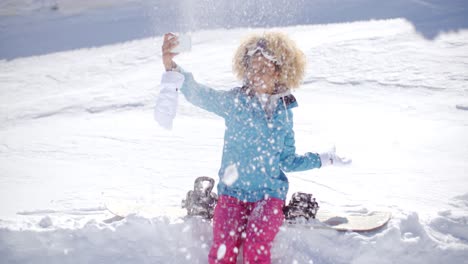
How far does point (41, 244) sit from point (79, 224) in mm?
258

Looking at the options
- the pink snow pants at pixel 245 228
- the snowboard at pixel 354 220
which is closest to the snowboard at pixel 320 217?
the snowboard at pixel 354 220

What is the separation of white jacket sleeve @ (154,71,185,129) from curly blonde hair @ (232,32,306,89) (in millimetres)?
417

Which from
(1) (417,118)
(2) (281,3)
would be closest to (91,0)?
(2) (281,3)

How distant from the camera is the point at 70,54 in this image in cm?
933

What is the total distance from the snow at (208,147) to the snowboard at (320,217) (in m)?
0.05

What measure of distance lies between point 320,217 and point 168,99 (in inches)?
50.3

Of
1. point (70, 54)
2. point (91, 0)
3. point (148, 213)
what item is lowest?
point (148, 213)

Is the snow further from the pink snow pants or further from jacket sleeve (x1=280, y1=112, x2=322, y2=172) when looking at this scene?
jacket sleeve (x1=280, y1=112, x2=322, y2=172)

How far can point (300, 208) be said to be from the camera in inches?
120

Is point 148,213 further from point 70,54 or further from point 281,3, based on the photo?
point 281,3

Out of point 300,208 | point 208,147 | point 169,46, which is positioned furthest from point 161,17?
point 300,208

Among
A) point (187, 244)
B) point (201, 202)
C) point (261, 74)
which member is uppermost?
point (261, 74)

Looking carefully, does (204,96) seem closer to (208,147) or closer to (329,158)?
(329,158)

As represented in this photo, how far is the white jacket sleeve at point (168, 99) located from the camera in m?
2.87
